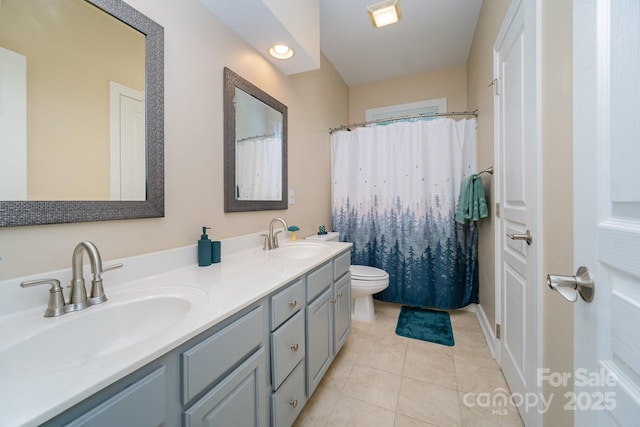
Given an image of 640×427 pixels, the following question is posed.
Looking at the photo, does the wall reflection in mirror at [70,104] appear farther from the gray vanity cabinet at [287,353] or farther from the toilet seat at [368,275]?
the toilet seat at [368,275]

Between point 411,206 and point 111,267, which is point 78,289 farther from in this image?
point 411,206

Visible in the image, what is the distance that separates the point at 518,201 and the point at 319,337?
126 centimetres

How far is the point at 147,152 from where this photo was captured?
1.00 m

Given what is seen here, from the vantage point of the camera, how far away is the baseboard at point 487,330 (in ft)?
5.49

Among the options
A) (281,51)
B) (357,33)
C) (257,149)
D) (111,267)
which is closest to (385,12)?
(357,33)

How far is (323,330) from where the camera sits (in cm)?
136

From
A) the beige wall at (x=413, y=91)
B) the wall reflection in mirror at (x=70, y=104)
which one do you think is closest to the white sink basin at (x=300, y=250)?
the wall reflection in mirror at (x=70, y=104)

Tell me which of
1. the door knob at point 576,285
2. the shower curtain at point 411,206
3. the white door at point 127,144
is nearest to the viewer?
the door knob at point 576,285

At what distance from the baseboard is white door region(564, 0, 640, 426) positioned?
136 centimetres

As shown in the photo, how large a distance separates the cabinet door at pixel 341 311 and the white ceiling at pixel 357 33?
5.10 feet

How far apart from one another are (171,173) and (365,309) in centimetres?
188

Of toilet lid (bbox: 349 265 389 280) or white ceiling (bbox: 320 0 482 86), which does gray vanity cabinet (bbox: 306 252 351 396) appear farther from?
white ceiling (bbox: 320 0 482 86)

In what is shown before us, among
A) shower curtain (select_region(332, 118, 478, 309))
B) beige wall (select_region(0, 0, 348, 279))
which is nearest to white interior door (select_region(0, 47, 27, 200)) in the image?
beige wall (select_region(0, 0, 348, 279))

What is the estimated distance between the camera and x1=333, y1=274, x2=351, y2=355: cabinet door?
153 centimetres
